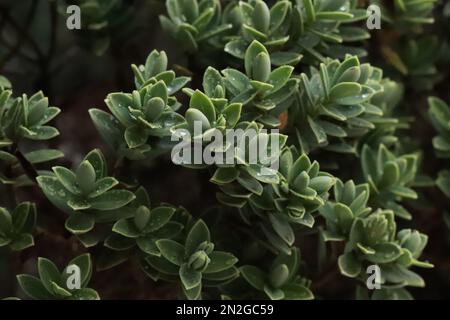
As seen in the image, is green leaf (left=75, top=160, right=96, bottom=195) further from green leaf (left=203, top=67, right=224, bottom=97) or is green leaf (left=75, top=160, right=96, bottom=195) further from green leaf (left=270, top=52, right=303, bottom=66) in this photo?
green leaf (left=270, top=52, right=303, bottom=66)

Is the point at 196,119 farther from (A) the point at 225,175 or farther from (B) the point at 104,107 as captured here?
(B) the point at 104,107

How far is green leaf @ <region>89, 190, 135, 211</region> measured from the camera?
125 centimetres

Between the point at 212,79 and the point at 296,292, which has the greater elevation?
the point at 212,79

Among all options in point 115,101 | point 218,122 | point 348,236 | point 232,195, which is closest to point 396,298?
point 348,236

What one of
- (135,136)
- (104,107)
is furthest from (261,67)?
(104,107)

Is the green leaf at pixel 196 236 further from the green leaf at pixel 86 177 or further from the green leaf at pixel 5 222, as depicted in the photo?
the green leaf at pixel 5 222

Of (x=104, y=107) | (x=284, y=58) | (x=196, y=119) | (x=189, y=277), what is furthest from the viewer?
(x=104, y=107)

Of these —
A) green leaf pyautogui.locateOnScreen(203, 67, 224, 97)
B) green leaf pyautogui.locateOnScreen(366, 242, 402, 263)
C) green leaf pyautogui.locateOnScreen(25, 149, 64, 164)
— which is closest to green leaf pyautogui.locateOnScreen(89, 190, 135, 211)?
green leaf pyautogui.locateOnScreen(25, 149, 64, 164)

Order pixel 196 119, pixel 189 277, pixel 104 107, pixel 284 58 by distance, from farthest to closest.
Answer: pixel 104 107, pixel 284 58, pixel 189 277, pixel 196 119

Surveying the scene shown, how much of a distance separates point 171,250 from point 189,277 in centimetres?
6

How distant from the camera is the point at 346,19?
1.37 meters

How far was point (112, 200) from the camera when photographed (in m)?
1.26

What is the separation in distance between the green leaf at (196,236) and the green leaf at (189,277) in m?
0.03
